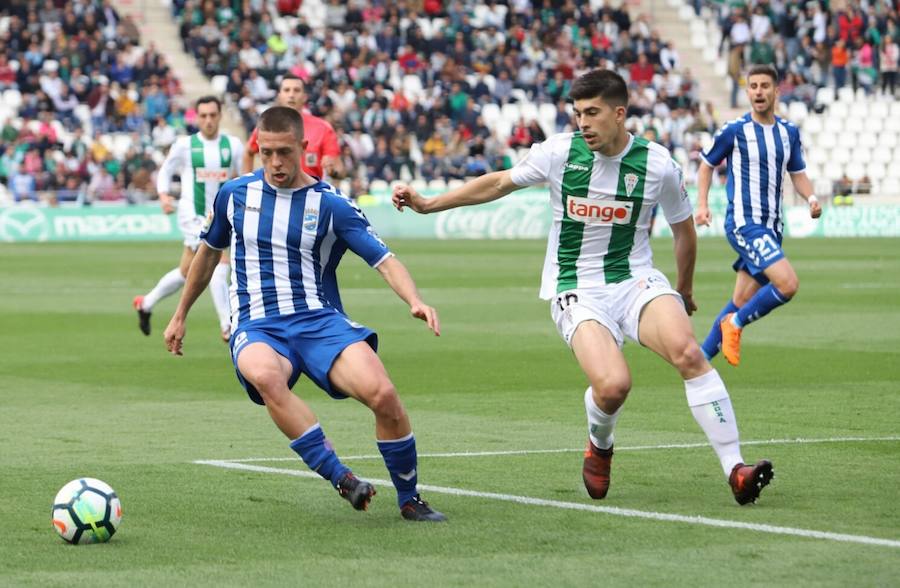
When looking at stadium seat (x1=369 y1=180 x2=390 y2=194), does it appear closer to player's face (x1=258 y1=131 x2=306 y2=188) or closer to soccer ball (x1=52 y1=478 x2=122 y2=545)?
player's face (x1=258 y1=131 x2=306 y2=188)

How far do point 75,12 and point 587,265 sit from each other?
33791 mm

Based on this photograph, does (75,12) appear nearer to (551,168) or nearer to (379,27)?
(379,27)

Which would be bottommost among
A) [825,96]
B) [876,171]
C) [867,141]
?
[876,171]

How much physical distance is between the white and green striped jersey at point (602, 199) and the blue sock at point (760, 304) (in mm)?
4997

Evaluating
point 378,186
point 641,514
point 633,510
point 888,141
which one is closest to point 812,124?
point 888,141

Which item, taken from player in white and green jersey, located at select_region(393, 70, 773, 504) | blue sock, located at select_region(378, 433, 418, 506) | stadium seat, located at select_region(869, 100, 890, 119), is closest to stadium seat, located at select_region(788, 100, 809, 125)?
stadium seat, located at select_region(869, 100, 890, 119)

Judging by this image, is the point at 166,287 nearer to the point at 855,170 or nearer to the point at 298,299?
the point at 298,299

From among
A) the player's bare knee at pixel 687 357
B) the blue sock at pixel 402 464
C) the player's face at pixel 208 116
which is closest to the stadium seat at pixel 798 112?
the player's face at pixel 208 116

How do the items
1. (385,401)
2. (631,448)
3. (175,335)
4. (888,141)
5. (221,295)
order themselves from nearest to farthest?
(385,401) → (175,335) → (631,448) → (221,295) → (888,141)

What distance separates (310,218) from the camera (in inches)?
292

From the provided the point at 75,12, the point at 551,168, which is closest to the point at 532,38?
the point at 75,12

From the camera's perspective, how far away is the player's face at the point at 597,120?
7.66 m

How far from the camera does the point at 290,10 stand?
140ft

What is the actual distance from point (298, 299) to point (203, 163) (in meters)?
9.09
